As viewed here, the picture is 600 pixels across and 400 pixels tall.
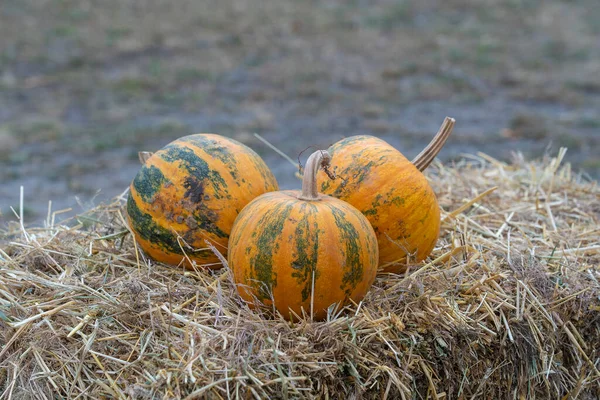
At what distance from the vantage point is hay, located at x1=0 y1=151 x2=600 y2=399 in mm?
2320

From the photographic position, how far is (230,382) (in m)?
2.22

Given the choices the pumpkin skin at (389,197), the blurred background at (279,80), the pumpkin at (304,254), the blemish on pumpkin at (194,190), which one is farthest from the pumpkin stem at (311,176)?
the blurred background at (279,80)

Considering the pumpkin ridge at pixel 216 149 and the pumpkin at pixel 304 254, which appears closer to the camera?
the pumpkin at pixel 304 254

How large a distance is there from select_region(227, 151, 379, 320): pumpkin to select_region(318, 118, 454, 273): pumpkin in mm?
253

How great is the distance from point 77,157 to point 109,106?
1646mm

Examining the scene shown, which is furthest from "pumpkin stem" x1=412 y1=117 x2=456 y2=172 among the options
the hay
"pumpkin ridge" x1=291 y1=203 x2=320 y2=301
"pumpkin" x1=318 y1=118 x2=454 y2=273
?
"pumpkin ridge" x1=291 y1=203 x2=320 y2=301

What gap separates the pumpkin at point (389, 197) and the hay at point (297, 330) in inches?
5.3

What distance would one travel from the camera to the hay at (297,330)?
7.61 ft

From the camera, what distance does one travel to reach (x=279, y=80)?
939 cm

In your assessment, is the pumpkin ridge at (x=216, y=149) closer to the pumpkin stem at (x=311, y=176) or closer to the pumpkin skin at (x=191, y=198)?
the pumpkin skin at (x=191, y=198)

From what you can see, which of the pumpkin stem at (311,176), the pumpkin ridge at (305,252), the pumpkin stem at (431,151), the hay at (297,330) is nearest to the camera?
the hay at (297,330)

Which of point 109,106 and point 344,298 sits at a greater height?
point 344,298

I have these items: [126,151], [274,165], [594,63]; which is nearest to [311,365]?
[274,165]

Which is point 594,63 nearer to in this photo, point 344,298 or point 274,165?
point 274,165
